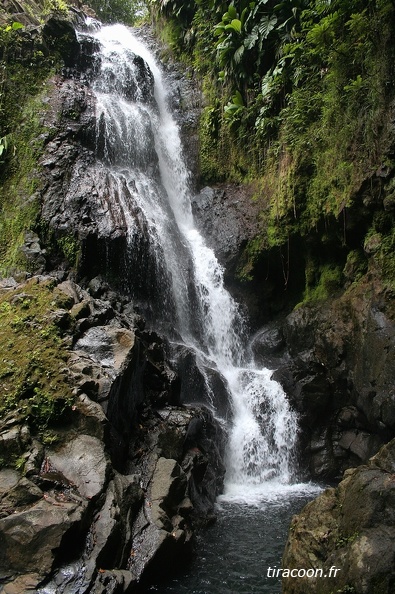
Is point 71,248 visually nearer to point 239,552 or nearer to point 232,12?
point 239,552

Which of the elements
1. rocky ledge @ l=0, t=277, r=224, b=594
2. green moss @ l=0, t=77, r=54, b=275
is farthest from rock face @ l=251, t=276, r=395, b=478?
green moss @ l=0, t=77, r=54, b=275

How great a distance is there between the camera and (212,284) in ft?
37.7

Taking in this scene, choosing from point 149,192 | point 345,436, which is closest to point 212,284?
point 149,192

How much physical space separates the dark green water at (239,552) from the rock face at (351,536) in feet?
3.11

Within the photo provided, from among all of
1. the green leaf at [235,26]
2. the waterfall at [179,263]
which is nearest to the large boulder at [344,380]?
the waterfall at [179,263]

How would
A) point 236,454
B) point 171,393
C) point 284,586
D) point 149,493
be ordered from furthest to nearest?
point 236,454
point 171,393
point 149,493
point 284,586

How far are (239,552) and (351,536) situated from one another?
7.42 ft

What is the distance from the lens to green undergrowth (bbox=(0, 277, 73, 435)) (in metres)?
5.43

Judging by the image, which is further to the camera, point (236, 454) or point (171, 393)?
point (236, 454)

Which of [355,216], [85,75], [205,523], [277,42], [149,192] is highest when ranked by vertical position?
[85,75]

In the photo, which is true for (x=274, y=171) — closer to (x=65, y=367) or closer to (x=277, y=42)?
(x=277, y=42)

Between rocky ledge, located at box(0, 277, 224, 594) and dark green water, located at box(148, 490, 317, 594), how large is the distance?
24 centimetres

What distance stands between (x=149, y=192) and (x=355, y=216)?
19.4 feet

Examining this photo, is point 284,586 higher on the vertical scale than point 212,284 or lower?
lower
